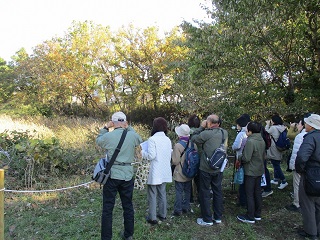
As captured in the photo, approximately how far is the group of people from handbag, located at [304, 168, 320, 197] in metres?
0.08

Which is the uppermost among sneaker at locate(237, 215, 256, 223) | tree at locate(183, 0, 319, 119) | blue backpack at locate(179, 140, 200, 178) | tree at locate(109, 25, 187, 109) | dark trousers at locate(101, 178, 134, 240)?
tree at locate(109, 25, 187, 109)

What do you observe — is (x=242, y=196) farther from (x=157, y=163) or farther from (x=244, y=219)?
(x=157, y=163)

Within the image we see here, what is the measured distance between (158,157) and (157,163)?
0.10 m

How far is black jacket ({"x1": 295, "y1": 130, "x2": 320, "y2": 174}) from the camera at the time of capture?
3.96 metres

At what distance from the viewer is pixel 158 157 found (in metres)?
4.57

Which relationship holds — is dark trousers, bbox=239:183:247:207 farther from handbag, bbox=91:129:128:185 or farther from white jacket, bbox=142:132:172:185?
handbag, bbox=91:129:128:185

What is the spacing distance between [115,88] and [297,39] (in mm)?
15228

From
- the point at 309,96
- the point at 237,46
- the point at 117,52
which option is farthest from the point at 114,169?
the point at 117,52

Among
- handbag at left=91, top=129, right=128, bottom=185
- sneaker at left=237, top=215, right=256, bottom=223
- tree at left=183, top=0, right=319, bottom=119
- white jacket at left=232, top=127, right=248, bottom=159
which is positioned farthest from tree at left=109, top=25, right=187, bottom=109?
handbag at left=91, top=129, right=128, bottom=185

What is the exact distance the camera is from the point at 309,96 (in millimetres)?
5992

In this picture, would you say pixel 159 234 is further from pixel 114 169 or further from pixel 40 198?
pixel 40 198

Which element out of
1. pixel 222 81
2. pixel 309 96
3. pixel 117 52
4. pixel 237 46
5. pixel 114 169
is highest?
pixel 117 52

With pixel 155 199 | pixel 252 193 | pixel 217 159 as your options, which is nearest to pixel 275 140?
pixel 252 193

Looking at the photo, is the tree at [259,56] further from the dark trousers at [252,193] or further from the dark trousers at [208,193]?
the dark trousers at [208,193]
